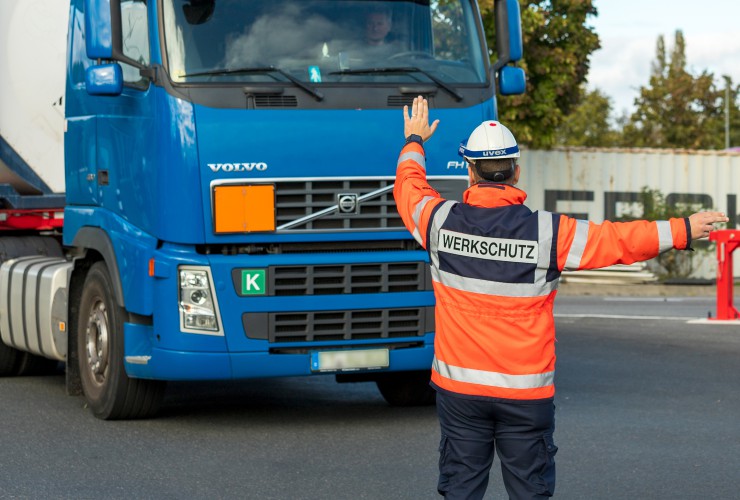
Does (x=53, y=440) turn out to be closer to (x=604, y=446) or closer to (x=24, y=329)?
(x=24, y=329)

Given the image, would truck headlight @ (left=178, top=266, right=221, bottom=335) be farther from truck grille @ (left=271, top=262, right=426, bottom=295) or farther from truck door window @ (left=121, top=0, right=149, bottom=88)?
truck door window @ (left=121, top=0, right=149, bottom=88)

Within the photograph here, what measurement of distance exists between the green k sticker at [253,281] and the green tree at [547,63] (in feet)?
62.3

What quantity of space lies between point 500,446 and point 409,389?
194 inches

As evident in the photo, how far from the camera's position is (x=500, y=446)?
503 cm

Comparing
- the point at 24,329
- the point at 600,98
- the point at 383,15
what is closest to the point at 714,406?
the point at 383,15

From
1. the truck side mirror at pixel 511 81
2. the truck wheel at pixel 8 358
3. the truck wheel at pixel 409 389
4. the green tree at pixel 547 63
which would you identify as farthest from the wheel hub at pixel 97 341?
the green tree at pixel 547 63

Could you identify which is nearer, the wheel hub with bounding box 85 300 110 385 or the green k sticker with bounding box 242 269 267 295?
the green k sticker with bounding box 242 269 267 295

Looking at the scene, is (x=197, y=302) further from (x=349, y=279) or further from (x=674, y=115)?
(x=674, y=115)

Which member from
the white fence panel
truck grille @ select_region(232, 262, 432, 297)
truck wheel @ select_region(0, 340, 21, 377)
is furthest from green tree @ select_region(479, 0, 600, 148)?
→ truck grille @ select_region(232, 262, 432, 297)

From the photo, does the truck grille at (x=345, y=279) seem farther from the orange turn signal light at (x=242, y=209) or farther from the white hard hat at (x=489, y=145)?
the white hard hat at (x=489, y=145)

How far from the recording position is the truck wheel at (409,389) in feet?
32.4

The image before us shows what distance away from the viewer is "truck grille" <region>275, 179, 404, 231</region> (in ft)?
28.2

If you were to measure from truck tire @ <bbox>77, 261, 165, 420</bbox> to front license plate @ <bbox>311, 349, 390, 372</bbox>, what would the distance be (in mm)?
1227

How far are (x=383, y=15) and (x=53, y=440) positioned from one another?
3377 mm
